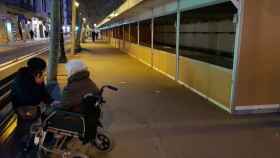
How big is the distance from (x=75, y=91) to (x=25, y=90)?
83 centimetres

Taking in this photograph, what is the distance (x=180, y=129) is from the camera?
16.4 feet

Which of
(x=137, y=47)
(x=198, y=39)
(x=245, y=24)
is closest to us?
(x=245, y=24)

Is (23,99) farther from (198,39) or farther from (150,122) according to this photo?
(198,39)

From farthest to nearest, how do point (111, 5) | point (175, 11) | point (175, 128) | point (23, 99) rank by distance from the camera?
1. point (111, 5)
2. point (175, 11)
3. point (175, 128)
4. point (23, 99)

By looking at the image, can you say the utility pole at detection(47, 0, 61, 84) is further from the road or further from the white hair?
the road

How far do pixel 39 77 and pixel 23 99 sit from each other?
355 mm

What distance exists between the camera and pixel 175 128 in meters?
5.06

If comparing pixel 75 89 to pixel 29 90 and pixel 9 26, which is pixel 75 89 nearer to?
pixel 29 90

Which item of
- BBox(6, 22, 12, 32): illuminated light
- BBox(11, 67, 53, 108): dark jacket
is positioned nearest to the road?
BBox(6, 22, 12, 32): illuminated light

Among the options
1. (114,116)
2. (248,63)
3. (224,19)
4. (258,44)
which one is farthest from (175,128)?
(224,19)

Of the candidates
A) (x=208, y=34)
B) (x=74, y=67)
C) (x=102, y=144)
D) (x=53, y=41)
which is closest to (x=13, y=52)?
(x=208, y=34)

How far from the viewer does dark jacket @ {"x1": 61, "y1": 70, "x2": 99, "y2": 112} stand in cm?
342

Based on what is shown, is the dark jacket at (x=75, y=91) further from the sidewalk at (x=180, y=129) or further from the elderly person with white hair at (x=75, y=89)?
the sidewalk at (x=180, y=129)

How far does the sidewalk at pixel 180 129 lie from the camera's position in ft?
13.5
